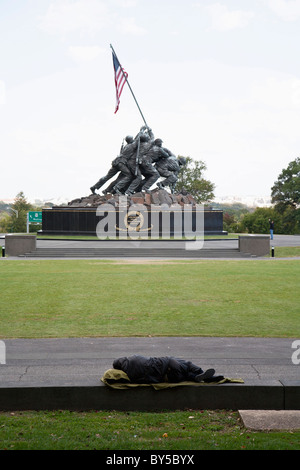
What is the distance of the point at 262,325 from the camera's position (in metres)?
10.8

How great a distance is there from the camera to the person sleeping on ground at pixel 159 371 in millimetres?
5996

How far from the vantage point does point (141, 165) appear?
4653 centimetres

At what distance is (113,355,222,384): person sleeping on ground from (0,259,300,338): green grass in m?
3.78

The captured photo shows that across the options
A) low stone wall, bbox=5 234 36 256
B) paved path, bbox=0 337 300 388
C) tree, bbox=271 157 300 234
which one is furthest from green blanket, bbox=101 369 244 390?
tree, bbox=271 157 300 234

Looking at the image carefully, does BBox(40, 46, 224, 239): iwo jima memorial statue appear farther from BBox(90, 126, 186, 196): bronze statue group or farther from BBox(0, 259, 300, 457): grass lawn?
BBox(0, 259, 300, 457): grass lawn

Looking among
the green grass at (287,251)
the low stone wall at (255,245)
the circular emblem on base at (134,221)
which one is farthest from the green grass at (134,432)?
the circular emblem on base at (134,221)

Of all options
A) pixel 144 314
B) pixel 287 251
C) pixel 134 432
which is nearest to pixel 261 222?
pixel 287 251

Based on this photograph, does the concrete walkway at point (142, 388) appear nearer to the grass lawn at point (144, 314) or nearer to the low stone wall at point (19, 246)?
the grass lawn at point (144, 314)

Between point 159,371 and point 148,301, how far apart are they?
7550 mm

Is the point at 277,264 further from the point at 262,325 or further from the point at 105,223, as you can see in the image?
the point at 105,223

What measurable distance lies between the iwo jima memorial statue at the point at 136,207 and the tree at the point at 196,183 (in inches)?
1479

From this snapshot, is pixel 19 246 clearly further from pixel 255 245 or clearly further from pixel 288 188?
pixel 288 188

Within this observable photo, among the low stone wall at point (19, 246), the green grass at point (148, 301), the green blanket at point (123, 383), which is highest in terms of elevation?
the low stone wall at point (19, 246)
